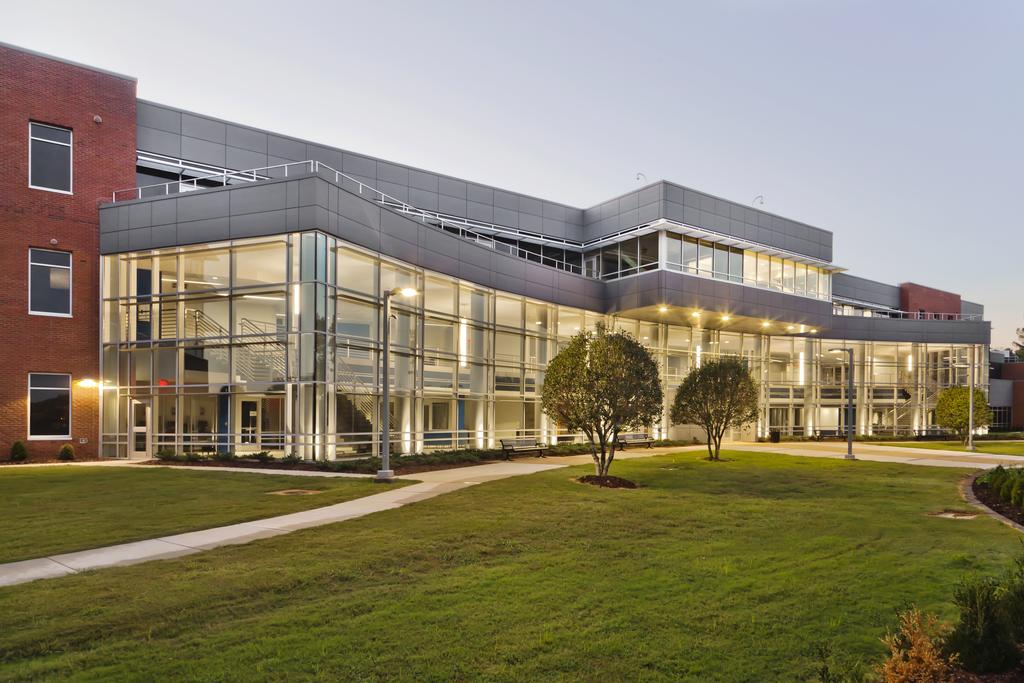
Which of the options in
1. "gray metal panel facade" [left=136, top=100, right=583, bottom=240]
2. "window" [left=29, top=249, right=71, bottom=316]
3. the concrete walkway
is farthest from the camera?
"gray metal panel facade" [left=136, top=100, right=583, bottom=240]

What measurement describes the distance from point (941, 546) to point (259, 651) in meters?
11.2

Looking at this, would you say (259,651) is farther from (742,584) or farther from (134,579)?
(742,584)

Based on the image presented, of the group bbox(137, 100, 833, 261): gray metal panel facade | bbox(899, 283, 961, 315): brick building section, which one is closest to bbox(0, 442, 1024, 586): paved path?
bbox(137, 100, 833, 261): gray metal panel facade

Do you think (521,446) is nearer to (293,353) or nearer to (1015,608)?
(293,353)

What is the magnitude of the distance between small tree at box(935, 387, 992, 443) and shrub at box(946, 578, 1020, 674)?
1742 inches

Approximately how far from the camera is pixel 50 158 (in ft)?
86.8

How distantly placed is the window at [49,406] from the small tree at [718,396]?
26.3m

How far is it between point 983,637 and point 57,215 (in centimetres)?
3176

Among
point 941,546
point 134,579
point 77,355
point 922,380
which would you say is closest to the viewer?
point 134,579

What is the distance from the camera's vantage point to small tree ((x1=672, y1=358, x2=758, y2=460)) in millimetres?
29641

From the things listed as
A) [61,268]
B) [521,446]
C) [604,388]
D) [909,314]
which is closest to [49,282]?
[61,268]

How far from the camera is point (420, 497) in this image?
16.0 metres

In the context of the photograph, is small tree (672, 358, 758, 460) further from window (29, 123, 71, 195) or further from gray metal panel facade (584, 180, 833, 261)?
window (29, 123, 71, 195)

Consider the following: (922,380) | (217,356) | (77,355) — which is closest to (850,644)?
(217,356)
